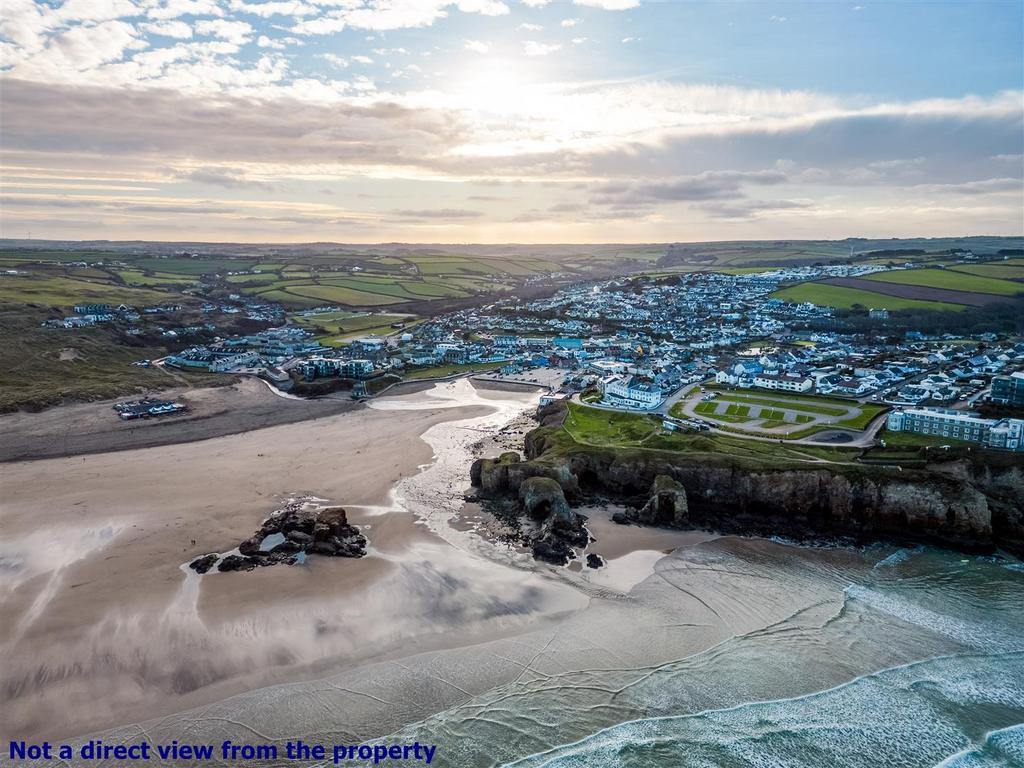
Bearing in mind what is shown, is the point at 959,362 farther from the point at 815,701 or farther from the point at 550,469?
the point at 815,701

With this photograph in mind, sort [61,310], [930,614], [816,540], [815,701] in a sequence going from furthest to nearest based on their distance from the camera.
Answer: [61,310] → [816,540] → [930,614] → [815,701]

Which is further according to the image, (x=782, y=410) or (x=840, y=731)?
(x=782, y=410)

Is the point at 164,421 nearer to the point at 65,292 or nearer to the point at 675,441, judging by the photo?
the point at 675,441

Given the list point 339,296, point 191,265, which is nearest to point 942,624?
point 339,296

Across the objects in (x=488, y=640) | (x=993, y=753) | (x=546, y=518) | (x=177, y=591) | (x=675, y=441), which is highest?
(x=675, y=441)

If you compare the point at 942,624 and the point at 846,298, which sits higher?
the point at 846,298

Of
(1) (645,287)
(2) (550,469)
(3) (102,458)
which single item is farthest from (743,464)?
(1) (645,287)

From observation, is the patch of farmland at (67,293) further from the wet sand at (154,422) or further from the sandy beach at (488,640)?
the sandy beach at (488,640)

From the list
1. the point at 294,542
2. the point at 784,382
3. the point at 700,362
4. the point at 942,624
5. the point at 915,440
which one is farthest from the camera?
the point at 700,362
